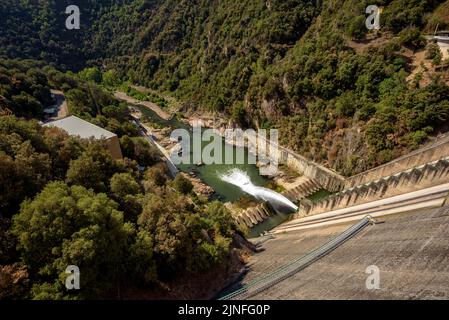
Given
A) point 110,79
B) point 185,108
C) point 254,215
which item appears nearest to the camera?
point 254,215

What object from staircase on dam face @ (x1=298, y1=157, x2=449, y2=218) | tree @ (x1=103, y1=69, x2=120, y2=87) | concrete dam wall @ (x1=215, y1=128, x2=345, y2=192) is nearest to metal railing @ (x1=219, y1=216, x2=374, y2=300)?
staircase on dam face @ (x1=298, y1=157, x2=449, y2=218)

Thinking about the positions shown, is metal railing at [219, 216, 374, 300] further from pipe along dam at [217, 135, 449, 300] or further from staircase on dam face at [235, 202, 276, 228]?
staircase on dam face at [235, 202, 276, 228]

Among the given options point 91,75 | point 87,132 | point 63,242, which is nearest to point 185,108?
point 91,75

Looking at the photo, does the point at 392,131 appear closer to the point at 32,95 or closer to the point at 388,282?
the point at 388,282

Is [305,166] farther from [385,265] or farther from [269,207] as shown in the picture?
[385,265]

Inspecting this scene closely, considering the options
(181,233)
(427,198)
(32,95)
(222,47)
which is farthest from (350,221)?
(222,47)
